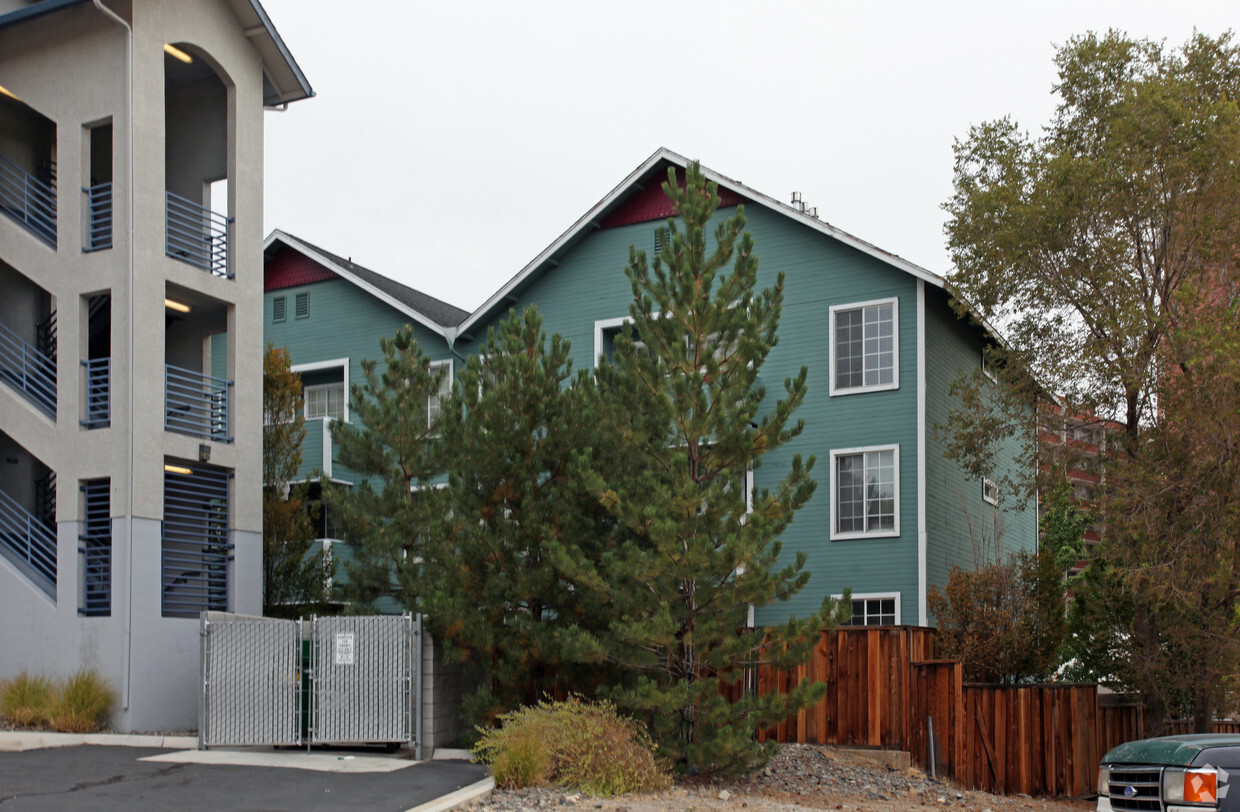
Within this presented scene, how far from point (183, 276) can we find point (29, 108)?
15.4 feet

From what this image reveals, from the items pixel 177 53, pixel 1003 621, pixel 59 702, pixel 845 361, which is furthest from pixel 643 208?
pixel 59 702

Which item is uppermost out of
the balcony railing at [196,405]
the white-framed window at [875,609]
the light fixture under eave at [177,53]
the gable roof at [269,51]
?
the gable roof at [269,51]

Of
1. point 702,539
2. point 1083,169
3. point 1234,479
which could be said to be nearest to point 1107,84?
point 1083,169

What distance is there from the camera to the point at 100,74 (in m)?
18.1

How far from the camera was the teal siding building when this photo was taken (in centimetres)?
2250

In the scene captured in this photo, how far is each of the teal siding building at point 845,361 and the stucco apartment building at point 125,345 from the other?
24.0ft

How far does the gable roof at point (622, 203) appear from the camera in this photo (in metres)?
23.0

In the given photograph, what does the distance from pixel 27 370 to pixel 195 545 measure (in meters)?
3.83

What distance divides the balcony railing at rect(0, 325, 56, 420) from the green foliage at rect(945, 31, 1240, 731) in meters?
15.3

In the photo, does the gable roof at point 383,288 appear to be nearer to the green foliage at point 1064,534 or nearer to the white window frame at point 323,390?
the white window frame at point 323,390

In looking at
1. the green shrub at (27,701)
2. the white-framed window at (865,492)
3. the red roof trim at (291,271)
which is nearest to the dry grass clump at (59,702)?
the green shrub at (27,701)

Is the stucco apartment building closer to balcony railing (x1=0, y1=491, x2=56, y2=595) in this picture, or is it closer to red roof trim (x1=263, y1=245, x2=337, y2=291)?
balcony railing (x1=0, y1=491, x2=56, y2=595)

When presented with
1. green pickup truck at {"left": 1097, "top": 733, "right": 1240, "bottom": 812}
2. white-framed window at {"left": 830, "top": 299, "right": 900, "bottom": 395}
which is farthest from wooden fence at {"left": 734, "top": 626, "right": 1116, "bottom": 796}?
green pickup truck at {"left": 1097, "top": 733, "right": 1240, "bottom": 812}

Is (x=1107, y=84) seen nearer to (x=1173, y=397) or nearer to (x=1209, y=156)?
(x=1209, y=156)
